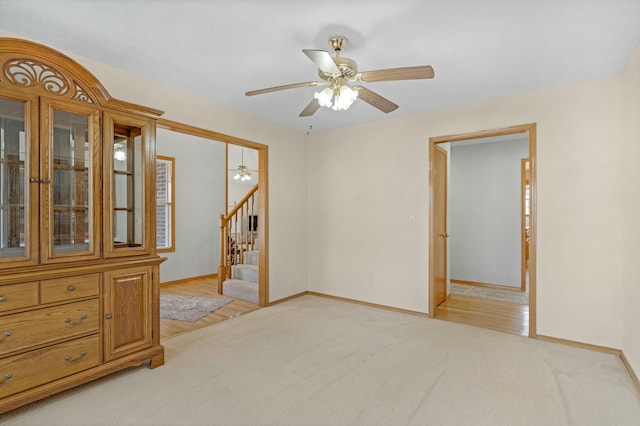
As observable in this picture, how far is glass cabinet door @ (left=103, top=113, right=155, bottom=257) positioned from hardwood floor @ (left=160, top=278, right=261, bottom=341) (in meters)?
1.22

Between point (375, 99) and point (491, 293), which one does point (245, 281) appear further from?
point (491, 293)

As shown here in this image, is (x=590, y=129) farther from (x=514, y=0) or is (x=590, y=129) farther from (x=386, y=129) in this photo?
(x=386, y=129)

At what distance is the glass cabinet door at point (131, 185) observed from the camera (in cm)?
246

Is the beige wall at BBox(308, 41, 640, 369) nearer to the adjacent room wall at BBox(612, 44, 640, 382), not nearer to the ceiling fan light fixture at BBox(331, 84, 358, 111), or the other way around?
the adjacent room wall at BBox(612, 44, 640, 382)

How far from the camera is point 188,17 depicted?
6.86ft

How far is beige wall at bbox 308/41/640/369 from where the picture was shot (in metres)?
2.87

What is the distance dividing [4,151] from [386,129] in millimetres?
3707

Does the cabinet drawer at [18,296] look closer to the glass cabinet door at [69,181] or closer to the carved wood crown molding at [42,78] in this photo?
the glass cabinet door at [69,181]

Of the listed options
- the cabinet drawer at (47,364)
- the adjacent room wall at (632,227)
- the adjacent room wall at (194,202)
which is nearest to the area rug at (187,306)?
the adjacent room wall at (194,202)

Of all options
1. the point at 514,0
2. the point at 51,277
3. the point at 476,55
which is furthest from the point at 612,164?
the point at 51,277

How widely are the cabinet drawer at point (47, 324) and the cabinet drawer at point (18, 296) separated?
57mm

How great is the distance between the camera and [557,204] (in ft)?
10.4

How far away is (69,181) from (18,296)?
0.79 metres

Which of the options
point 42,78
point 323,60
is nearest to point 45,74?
point 42,78
